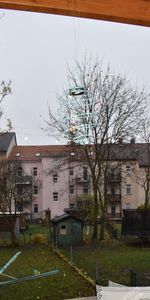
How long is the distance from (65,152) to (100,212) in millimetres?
2497

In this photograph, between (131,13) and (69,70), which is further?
(69,70)

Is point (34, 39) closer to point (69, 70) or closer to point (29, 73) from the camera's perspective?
point (29, 73)

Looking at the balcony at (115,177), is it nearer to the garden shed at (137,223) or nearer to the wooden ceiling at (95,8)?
the garden shed at (137,223)

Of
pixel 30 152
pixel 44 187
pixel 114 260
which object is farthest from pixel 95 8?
pixel 30 152

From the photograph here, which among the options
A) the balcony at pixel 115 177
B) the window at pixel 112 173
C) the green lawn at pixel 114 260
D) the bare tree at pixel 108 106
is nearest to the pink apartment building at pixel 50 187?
the balcony at pixel 115 177

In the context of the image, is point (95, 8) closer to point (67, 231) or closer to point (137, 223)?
point (137, 223)

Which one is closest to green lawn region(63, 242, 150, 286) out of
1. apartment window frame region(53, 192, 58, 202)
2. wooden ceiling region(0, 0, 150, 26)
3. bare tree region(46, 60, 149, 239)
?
bare tree region(46, 60, 149, 239)

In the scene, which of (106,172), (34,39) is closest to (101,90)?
(106,172)

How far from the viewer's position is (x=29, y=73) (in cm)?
1024

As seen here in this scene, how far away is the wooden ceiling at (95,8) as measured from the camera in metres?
2.19

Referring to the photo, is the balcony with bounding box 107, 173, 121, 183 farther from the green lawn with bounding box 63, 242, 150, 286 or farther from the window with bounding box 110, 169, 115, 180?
the green lawn with bounding box 63, 242, 150, 286

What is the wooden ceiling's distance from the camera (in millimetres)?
2191

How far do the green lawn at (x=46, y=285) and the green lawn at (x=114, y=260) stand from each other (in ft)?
1.16

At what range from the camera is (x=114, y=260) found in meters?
8.01
